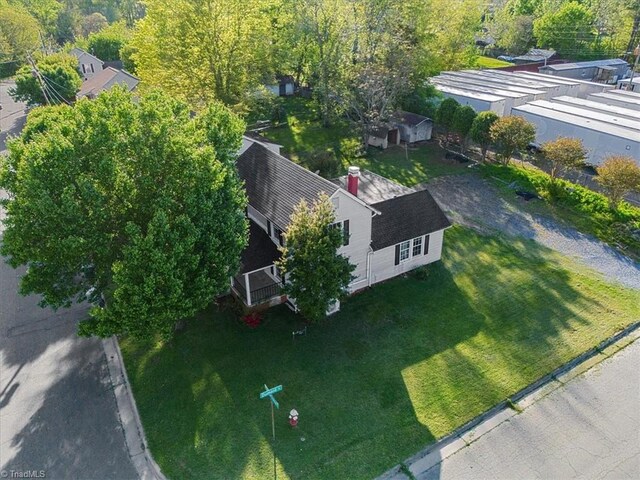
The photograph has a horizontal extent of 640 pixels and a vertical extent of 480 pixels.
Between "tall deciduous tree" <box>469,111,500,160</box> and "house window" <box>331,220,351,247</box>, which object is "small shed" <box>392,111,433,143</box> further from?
"house window" <box>331,220,351,247</box>

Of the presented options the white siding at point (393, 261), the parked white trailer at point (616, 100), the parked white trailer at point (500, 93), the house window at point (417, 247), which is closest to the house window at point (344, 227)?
the white siding at point (393, 261)

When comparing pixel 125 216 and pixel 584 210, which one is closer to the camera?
pixel 125 216

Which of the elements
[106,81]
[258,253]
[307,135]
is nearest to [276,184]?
[258,253]

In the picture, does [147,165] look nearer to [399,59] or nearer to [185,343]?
[185,343]

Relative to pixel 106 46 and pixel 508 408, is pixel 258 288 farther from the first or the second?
pixel 106 46

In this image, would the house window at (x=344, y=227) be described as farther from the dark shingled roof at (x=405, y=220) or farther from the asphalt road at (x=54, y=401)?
the asphalt road at (x=54, y=401)

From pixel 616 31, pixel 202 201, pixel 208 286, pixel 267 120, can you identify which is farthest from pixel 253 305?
pixel 616 31

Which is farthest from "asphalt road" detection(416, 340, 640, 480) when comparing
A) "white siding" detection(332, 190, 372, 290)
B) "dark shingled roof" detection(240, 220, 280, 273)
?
"dark shingled roof" detection(240, 220, 280, 273)
